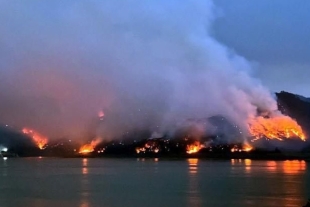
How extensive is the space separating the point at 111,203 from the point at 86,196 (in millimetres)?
6302

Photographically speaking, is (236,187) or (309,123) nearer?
(236,187)

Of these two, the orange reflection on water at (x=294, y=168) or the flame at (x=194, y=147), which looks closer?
the orange reflection on water at (x=294, y=168)

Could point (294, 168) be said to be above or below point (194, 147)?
below

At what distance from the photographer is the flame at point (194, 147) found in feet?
532

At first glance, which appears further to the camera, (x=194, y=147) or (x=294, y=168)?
(x=194, y=147)

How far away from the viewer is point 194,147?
163625 mm

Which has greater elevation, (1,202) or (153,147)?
(153,147)

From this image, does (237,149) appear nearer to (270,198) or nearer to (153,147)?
(153,147)

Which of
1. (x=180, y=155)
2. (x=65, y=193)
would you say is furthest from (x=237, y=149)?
(x=65, y=193)

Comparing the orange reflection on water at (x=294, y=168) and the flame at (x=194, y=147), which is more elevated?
the flame at (x=194, y=147)

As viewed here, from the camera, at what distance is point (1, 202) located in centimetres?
4288

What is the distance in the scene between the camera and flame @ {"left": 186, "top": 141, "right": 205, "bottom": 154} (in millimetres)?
162250

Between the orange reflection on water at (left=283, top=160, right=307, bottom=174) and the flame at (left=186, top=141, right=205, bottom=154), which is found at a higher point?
the flame at (left=186, top=141, right=205, bottom=154)

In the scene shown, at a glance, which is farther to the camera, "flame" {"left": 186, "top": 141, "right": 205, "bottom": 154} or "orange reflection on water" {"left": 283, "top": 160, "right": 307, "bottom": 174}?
"flame" {"left": 186, "top": 141, "right": 205, "bottom": 154}
